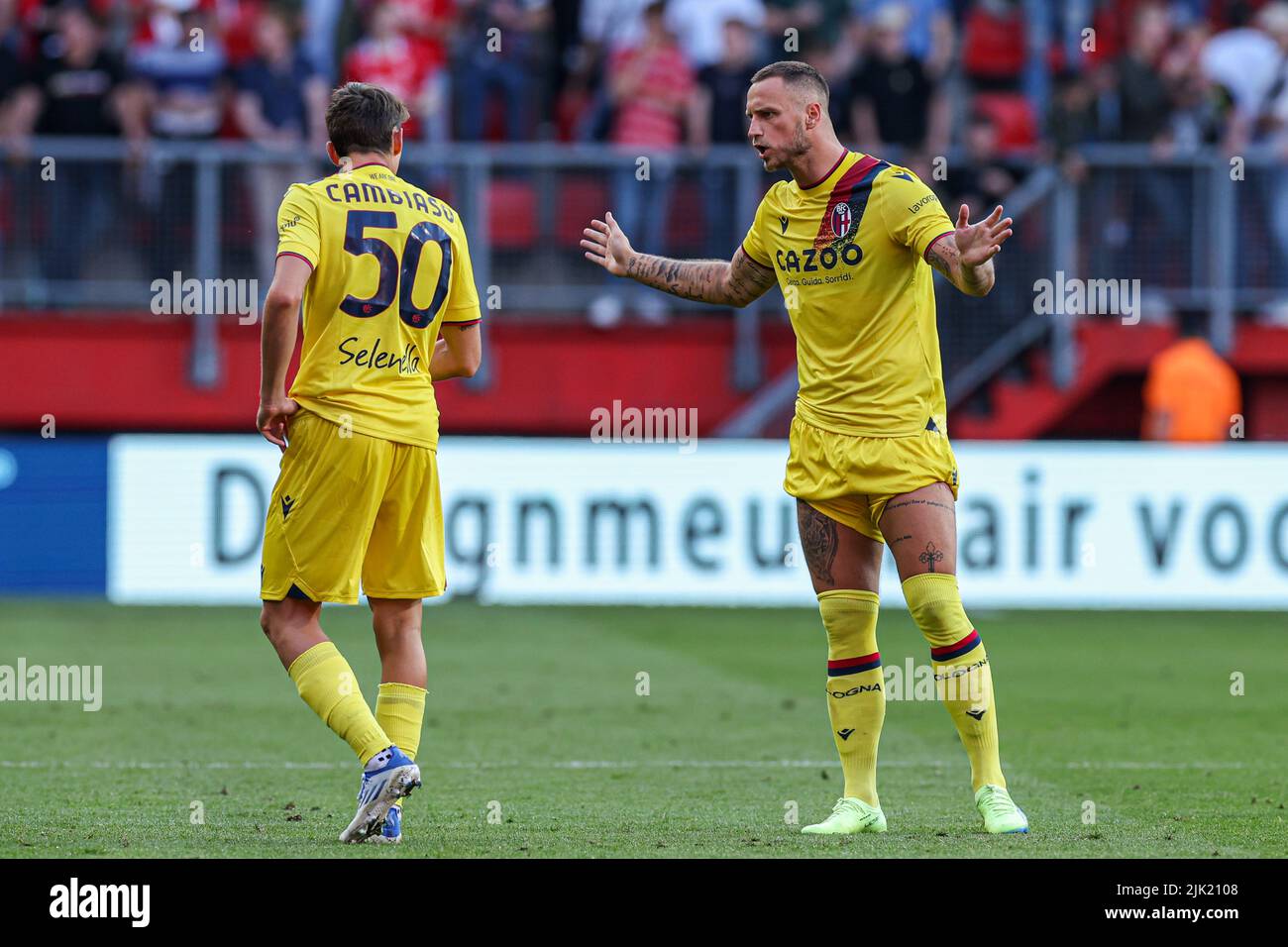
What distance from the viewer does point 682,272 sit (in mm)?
7434

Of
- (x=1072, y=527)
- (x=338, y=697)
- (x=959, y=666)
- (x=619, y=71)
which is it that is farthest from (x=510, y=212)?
(x=338, y=697)

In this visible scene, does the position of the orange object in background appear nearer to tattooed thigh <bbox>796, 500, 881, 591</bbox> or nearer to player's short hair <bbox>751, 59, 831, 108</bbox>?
tattooed thigh <bbox>796, 500, 881, 591</bbox>

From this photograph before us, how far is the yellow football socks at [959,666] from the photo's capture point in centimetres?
679

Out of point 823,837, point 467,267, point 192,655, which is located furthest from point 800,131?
point 192,655

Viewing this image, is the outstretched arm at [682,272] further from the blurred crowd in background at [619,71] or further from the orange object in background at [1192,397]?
the orange object in background at [1192,397]

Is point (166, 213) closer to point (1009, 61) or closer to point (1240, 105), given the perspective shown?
point (1009, 61)

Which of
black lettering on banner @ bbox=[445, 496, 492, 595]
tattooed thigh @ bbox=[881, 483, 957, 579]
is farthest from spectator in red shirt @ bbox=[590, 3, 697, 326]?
tattooed thigh @ bbox=[881, 483, 957, 579]

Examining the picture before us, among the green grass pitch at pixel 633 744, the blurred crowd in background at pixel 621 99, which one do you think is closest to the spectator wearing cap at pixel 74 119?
the blurred crowd in background at pixel 621 99

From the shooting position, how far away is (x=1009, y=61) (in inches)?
719

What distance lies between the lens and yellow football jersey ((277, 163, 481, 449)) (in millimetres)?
6461

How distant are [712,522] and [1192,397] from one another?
395cm

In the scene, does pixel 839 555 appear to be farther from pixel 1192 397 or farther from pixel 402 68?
pixel 402 68

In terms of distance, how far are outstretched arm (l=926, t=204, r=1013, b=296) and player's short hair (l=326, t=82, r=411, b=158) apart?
169cm

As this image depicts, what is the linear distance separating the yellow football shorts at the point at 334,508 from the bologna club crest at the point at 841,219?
1.48 metres
